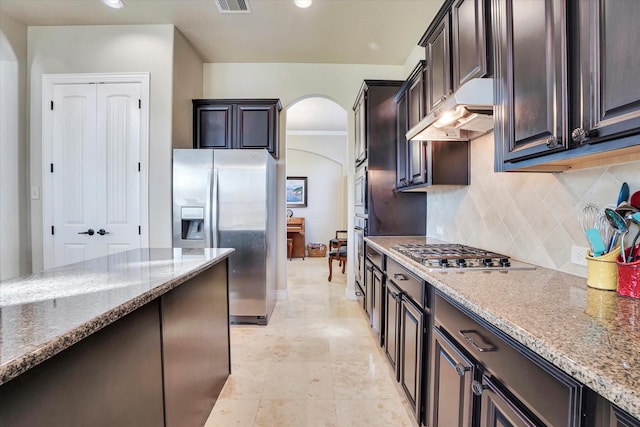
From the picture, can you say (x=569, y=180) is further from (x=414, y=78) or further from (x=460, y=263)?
(x=414, y=78)

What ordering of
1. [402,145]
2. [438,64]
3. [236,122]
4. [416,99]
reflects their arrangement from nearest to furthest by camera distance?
[438,64] → [416,99] → [402,145] → [236,122]

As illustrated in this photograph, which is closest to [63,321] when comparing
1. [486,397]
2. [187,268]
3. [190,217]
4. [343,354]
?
[187,268]

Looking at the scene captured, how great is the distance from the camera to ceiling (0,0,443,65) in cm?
278

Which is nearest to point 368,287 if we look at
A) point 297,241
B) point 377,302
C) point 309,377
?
point 377,302

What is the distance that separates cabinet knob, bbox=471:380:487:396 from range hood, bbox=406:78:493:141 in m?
1.14

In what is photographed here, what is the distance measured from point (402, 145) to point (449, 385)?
2203 millimetres

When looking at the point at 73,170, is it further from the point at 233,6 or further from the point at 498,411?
the point at 498,411

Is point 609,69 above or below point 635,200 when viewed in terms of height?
above

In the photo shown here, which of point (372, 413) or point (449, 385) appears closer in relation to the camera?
point (449, 385)

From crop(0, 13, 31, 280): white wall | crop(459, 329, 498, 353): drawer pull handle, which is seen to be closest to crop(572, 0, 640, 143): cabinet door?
crop(459, 329, 498, 353): drawer pull handle

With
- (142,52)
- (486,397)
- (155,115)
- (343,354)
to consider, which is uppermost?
(142,52)

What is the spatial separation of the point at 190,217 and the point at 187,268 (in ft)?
5.95

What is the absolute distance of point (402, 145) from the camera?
115 inches

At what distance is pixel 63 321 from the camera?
773 millimetres
